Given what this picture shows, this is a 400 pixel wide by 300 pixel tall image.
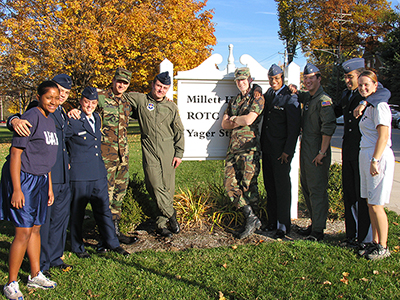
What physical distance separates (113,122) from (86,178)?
80cm

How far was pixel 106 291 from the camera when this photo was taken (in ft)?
10.0

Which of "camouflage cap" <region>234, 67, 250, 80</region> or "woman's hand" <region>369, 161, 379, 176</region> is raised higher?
"camouflage cap" <region>234, 67, 250, 80</region>

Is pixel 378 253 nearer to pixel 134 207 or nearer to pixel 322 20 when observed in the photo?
pixel 134 207

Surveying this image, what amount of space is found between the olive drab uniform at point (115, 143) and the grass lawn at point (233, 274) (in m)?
0.73

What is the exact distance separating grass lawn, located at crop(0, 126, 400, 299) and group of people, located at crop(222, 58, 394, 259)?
0.38 metres

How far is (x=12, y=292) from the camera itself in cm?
284

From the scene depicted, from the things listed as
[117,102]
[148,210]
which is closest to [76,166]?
[117,102]

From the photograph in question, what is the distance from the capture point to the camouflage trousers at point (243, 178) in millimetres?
4395

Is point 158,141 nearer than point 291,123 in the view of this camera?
No

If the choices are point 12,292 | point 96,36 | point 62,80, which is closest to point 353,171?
point 62,80

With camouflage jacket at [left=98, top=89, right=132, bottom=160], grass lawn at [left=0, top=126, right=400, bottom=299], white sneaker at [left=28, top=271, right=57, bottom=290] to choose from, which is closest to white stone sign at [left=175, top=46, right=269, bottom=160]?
camouflage jacket at [left=98, top=89, right=132, bottom=160]

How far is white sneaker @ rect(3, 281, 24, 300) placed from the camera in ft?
9.28

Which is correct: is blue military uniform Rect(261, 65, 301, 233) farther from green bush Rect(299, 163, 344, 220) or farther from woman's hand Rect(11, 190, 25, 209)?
woman's hand Rect(11, 190, 25, 209)

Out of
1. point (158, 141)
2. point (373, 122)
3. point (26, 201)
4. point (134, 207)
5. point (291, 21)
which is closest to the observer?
point (26, 201)
